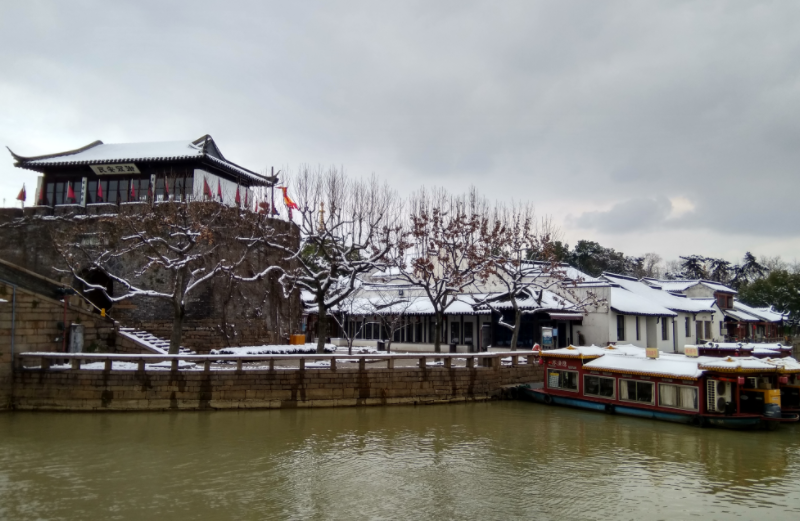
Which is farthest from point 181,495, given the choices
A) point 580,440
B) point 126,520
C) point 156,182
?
point 156,182

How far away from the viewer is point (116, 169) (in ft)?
104

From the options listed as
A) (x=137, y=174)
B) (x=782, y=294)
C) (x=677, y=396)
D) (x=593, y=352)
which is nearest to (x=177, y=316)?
(x=137, y=174)

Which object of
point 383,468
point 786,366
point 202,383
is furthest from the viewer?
point 202,383

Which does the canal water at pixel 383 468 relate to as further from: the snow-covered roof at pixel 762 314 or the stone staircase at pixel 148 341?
the snow-covered roof at pixel 762 314

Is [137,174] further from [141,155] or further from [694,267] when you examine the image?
[694,267]

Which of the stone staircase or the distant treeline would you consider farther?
the distant treeline

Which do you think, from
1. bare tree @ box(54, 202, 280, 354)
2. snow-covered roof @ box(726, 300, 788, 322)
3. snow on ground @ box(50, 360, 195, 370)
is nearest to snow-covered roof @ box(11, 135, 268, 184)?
bare tree @ box(54, 202, 280, 354)

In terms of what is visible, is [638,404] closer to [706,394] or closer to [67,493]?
[706,394]

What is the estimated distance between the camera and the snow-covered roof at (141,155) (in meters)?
30.8

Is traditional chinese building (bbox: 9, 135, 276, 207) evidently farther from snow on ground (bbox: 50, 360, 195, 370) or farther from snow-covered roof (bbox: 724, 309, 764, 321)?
snow-covered roof (bbox: 724, 309, 764, 321)

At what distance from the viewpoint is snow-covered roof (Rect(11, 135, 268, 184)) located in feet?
101

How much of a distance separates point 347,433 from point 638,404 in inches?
379

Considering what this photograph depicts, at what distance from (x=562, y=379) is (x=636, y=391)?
3135 millimetres

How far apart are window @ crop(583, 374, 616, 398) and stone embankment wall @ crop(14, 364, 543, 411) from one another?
5.88 metres
